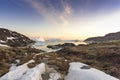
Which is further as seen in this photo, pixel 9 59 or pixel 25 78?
pixel 9 59

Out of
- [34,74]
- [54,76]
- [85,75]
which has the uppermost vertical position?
[34,74]

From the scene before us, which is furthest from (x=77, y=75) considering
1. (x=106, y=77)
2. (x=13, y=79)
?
(x=13, y=79)

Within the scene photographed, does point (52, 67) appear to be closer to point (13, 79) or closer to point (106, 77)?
point (13, 79)

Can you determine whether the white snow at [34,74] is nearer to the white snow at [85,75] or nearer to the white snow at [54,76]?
the white snow at [54,76]

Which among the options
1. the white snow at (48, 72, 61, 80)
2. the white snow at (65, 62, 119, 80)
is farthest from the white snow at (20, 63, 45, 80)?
the white snow at (65, 62, 119, 80)

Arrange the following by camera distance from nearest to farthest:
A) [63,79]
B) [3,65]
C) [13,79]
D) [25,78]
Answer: [25,78], [13,79], [63,79], [3,65]

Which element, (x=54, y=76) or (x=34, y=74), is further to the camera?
(x=54, y=76)

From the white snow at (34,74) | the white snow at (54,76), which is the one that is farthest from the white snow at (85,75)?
the white snow at (34,74)

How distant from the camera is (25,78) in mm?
31266

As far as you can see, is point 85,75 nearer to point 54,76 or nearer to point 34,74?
point 54,76

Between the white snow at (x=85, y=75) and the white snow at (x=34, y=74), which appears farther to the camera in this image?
the white snow at (x=85, y=75)

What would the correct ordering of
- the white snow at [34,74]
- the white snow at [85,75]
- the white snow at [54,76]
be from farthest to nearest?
the white snow at [54,76] < the white snow at [85,75] < the white snow at [34,74]

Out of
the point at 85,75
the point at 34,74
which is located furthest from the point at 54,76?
the point at 85,75

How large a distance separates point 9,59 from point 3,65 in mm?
6548
